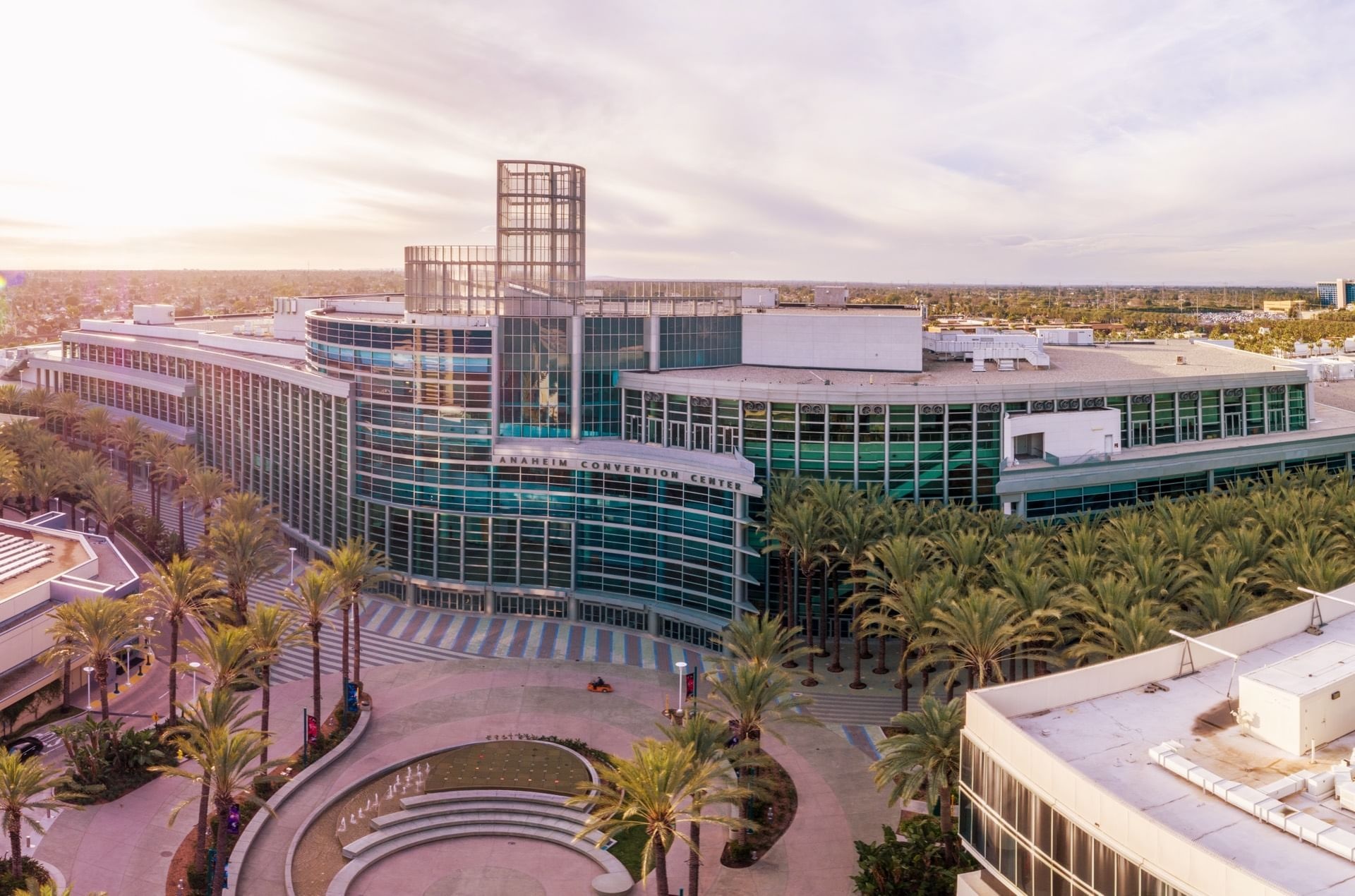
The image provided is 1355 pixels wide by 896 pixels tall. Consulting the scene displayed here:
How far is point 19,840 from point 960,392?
54191mm

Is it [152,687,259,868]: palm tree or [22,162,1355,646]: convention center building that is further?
[22,162,1355,646]: convention center building

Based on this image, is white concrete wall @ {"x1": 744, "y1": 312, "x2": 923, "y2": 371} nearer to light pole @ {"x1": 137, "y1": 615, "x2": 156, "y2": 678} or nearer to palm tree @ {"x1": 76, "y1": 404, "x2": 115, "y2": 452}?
light pole @ {"x1": 137, "y1": 615, "x2": 156, "y2": 678}

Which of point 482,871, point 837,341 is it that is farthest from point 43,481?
point 837,341

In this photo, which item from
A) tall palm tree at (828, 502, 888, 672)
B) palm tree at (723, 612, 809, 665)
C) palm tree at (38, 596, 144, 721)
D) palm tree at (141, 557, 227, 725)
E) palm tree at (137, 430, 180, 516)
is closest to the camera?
palm tree at (723, 612, 809, 665)

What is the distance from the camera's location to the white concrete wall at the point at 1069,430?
2704 inches

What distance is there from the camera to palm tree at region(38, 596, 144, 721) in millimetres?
51062

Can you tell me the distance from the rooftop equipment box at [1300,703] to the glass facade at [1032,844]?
292 inches

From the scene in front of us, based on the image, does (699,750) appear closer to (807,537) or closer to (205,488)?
(807,537)

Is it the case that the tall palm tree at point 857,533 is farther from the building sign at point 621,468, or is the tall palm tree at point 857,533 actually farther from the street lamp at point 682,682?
the street lamp at point 682,682

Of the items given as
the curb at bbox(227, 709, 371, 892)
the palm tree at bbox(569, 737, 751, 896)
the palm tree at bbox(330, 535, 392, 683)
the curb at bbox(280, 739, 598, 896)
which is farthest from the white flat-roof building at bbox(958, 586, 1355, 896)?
the palm tree at bbox(330, 535, 392, 683)

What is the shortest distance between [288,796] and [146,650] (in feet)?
42.1

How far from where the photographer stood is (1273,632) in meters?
36.1

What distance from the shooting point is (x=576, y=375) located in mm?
74250

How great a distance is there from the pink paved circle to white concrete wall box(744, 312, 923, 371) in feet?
156
